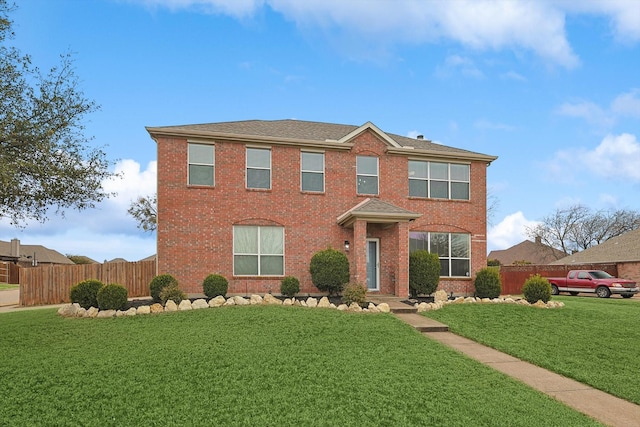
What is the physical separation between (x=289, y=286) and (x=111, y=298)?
5.63 metres

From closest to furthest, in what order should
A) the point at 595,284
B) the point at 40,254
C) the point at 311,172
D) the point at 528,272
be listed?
the point at 311,172
the point at 595,284
the point at 528,272
the point at 40,254

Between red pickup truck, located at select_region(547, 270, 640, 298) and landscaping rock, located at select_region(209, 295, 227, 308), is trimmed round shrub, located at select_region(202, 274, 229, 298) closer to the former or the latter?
landscaping rock, located at select_region(209, 295, 227, 308)

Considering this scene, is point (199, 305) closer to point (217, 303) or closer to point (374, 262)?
point (217, 303)

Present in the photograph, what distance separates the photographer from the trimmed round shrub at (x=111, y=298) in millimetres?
13000

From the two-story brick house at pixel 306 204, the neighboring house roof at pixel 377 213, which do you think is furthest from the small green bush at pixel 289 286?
the neighboring house roof at pixel 377 213

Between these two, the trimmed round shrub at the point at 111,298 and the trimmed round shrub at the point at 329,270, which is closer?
the trimmed round shrub at the point at 111,298

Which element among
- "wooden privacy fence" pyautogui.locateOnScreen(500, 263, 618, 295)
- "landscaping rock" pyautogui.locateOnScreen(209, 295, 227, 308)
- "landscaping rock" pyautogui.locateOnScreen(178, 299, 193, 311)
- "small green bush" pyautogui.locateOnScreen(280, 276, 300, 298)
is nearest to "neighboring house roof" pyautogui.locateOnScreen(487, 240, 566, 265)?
"wooden privacy fence" pyautogui.locateOnScreen(500, 263, 618, 295)

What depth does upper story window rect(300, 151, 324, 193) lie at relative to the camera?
696 inches

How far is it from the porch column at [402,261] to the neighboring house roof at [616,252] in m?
22.4

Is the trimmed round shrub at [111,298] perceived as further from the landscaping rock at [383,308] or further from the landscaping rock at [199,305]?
the landscaping rock at [383,308]

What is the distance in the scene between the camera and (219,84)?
48.1 feet

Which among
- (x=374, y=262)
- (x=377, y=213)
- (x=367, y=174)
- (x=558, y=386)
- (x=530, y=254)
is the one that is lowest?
(x=558, y=386)

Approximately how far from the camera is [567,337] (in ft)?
35.4

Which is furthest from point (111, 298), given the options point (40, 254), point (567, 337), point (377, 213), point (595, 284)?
point (40, 254)
